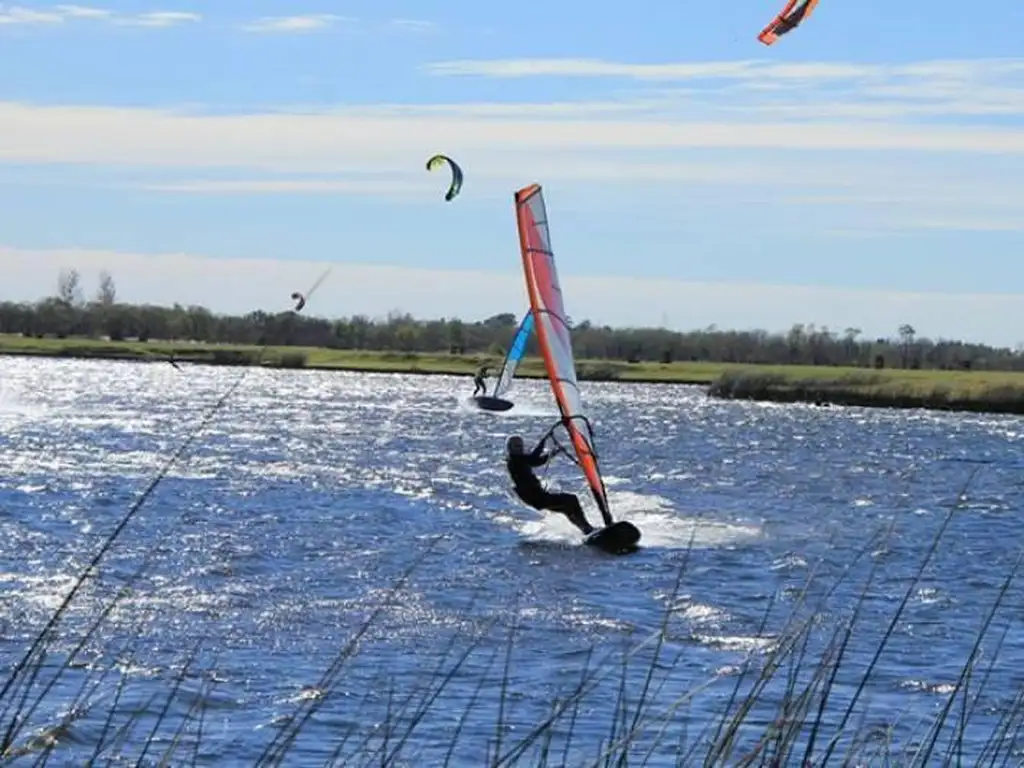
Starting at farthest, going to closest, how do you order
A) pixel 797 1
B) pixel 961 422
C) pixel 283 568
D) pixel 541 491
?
pixel 961 422
pixel 541 491
pixel 283 568
pixel 797 1

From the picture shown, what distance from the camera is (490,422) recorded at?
61.1m

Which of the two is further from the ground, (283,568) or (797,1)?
(797,1)

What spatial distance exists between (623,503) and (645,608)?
483 inches

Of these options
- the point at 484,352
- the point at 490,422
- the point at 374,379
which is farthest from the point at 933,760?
the point at 484,352

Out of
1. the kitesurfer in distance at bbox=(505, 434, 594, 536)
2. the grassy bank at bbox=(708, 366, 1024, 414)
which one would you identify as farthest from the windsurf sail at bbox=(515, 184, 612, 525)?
the grassy bank at bbox=(708, 366, 1024, 414)

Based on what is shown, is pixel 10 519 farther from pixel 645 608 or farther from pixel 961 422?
pixel 961 422

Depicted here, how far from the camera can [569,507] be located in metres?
21.1

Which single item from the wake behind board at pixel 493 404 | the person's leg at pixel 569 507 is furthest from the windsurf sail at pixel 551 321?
the wake behind board at pixel 493 404

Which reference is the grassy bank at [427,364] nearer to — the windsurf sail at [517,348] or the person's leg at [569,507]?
the windsurf sail at [517,348]

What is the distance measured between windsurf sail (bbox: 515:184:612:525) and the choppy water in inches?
46.5

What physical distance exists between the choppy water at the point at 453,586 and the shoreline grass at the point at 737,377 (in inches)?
349

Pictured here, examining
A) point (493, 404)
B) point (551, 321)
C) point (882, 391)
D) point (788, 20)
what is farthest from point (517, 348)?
point (882, 391)

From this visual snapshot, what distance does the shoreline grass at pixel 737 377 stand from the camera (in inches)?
3024

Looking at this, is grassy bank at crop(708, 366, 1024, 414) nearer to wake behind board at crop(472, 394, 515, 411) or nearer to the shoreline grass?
the shoreline grass
